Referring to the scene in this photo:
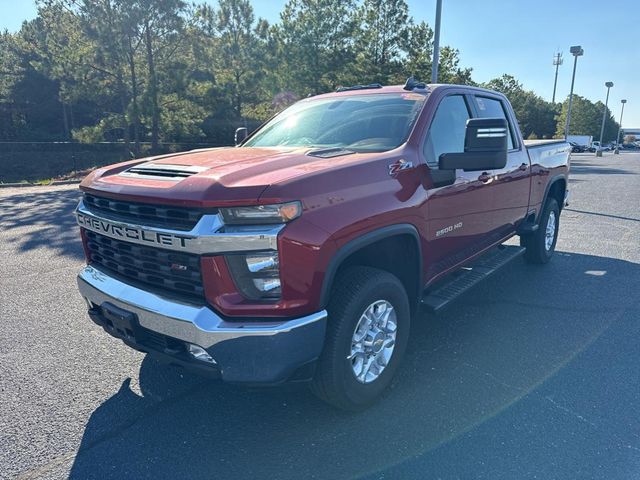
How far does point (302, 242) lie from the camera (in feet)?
7.58

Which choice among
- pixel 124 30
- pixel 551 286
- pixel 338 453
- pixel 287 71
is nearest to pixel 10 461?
pixel 338 453

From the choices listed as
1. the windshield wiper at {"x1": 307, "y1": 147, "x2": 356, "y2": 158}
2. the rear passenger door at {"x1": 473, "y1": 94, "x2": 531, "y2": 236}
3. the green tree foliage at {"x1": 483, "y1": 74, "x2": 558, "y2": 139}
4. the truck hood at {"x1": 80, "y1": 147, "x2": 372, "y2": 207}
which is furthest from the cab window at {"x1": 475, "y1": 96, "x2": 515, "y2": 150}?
the green tree foliage at {"x1": 483, "y1": 74, "x2": 558, "y2": 139}

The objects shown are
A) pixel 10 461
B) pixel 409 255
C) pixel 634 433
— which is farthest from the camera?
pixel 409 255

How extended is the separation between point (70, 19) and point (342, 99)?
19898 millimetres

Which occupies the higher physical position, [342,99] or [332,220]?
[342,99]

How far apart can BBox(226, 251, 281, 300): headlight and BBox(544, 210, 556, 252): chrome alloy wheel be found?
4689 millimetres

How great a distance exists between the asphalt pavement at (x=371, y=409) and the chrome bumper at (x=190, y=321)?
71cm

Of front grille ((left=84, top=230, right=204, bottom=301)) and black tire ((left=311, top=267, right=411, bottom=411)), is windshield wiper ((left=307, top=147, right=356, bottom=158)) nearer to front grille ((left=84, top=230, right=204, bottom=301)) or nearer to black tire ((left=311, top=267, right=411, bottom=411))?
black tire ((left=311, top=267, right=411, bottom=411))

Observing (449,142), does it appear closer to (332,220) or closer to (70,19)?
(332,220)

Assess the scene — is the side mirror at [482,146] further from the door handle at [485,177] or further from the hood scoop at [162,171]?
the hood scoop at [162,171]

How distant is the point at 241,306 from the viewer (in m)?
2.33

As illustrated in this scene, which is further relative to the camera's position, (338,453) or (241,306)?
(338,453)

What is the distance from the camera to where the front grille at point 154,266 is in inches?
95.3

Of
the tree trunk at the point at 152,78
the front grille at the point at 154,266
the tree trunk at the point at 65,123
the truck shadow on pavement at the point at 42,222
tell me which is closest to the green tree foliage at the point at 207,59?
the tree trunk at the point at 152,78
